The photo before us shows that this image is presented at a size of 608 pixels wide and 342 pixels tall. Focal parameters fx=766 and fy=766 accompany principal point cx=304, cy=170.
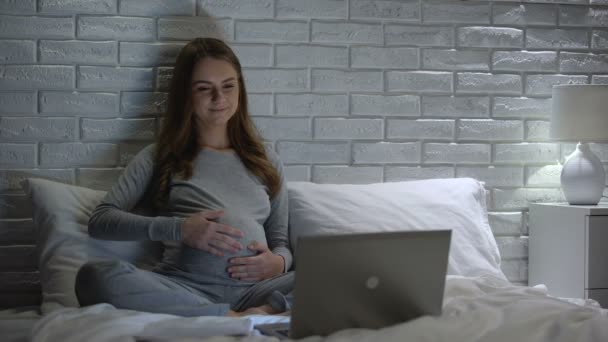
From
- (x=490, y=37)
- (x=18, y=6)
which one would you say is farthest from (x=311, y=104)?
(x=18, y=6)

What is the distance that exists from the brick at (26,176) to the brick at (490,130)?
1.56 metres

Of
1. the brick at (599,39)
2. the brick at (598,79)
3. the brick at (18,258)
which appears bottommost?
the brick at (18,258)

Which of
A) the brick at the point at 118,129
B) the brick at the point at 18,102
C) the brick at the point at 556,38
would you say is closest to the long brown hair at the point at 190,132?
the brick at the point at 118,129

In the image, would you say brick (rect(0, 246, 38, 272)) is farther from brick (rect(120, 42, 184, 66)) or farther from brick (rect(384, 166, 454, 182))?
brick (rect(384, 166, 454, 182))

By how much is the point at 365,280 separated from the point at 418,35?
1.77 meters

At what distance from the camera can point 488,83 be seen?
3172mm

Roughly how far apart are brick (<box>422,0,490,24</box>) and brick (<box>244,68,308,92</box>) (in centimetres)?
57

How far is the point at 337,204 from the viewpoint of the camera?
2732 mm

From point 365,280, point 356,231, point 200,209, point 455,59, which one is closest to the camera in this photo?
point 365,280

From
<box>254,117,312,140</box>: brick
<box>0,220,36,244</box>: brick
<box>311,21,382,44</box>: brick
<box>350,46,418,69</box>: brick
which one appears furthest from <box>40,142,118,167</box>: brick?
<box>350,46,418,69</box>: brick

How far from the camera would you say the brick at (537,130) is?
3.21 m

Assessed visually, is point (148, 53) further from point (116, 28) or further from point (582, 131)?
point (582, 131)

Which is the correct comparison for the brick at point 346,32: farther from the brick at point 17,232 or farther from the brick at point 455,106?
the brick at point 17,232

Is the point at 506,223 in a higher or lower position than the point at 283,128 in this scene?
lower
